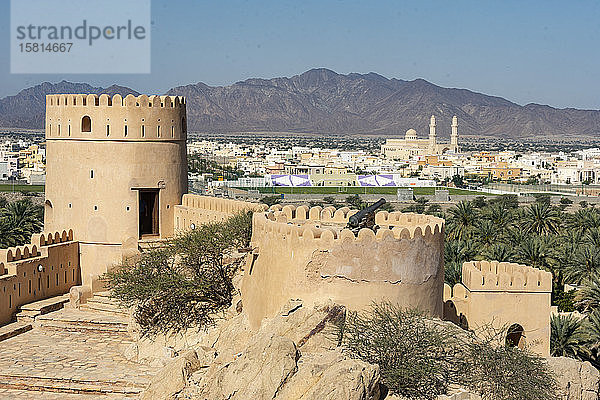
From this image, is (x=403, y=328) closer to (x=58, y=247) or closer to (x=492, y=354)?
(x=492, y=354)

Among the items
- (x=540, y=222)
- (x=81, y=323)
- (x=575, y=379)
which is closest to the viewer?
(x=575, y=379)

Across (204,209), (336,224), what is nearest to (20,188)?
(204,209)

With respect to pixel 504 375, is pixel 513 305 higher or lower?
higher

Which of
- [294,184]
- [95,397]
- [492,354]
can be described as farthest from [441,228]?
[294,184]

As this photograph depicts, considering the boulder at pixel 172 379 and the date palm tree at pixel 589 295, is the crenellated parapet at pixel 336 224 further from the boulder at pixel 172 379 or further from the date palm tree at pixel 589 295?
the date palm tree at pixel 589 295

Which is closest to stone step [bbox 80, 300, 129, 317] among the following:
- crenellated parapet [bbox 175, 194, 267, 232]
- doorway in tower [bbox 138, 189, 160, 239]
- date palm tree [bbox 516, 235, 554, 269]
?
doorway in tower [bbox 138, 189, 160, 239]

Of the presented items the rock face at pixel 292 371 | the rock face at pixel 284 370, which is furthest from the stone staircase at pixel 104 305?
the rock face at pixel 284 370

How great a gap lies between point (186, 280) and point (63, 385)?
3.51 m

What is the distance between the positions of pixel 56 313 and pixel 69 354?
10.2 ft

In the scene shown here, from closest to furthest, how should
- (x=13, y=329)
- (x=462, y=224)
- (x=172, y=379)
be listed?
(x=172, y=379)
(x=13, y=329)
(x=462, y=224)

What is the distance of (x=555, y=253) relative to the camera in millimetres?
28734

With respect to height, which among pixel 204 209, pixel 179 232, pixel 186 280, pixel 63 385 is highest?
pixel 204 209

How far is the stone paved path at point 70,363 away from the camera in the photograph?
15094 mm

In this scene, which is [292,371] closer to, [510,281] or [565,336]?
[510,281]
